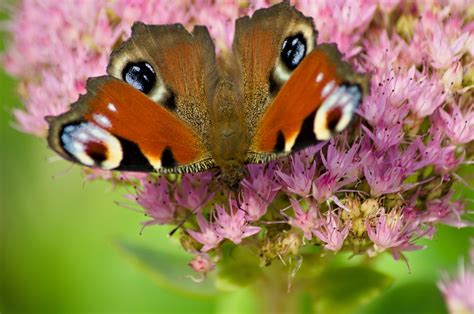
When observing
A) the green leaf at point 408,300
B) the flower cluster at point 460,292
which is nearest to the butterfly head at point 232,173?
the flower cluster at point 460,292

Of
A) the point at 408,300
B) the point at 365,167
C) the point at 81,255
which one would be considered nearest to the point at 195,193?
the point at 365,167

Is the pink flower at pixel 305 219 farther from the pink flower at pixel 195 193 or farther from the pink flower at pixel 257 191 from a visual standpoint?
the pink flower at pixel 195 193

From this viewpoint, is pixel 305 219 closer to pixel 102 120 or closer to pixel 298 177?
pixel 298 177

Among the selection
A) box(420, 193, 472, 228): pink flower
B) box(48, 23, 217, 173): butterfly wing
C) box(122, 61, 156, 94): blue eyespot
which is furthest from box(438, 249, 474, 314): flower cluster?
box(122, 61, 156, 94): blue eyespot

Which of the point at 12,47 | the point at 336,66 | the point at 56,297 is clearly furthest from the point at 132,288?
the point at 336,66

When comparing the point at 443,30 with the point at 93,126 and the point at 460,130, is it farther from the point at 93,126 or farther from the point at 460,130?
the point at 93,126

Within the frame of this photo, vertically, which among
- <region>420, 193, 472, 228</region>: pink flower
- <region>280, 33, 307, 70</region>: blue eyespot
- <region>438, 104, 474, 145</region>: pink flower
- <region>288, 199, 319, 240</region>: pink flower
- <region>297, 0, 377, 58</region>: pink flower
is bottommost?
<region>288, 199, 319, 240</region>: pink flower

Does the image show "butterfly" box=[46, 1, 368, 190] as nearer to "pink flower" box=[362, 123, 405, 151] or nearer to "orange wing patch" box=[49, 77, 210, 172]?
"orange wing patch" box=[49, 77, 210, 172]
